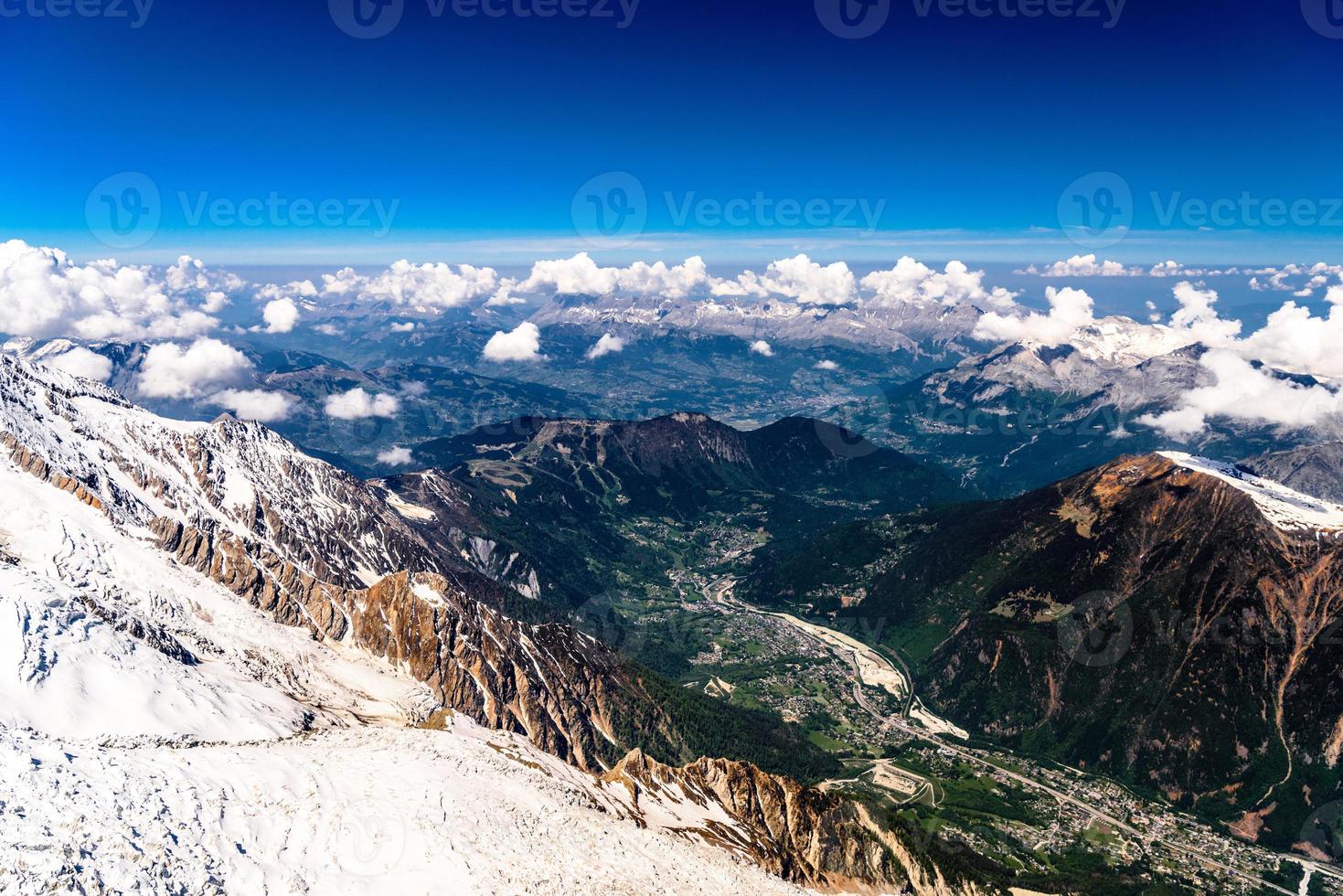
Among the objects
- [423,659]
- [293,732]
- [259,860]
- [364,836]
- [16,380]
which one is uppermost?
[16,380]

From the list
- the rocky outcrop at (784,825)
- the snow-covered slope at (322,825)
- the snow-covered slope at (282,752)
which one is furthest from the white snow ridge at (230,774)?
the rocky outcrop at (784,825)

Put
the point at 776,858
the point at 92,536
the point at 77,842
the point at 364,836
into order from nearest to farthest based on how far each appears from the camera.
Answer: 1. the point at 77,842
2. the point at 364,836
3. the point at 776,858
4. the point at 92,536

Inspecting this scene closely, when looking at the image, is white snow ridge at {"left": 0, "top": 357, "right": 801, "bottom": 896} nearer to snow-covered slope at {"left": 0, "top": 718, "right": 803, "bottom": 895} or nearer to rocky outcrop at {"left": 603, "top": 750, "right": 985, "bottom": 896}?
snow-covered slope at {"left": 0, "top": 718, "right": 803, "bottom": 895}

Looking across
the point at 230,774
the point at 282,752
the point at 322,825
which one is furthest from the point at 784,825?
the point at 230,774

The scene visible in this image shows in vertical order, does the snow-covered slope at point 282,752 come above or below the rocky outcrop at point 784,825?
above

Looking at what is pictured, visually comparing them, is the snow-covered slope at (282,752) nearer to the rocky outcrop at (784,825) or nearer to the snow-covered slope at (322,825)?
the snow-covered slope at (322,825)

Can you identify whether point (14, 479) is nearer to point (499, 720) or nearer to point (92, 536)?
point (92, 536)

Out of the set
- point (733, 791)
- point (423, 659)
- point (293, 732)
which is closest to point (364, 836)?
point (293, 732)

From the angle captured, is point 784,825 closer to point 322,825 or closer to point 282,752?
point 282,752
